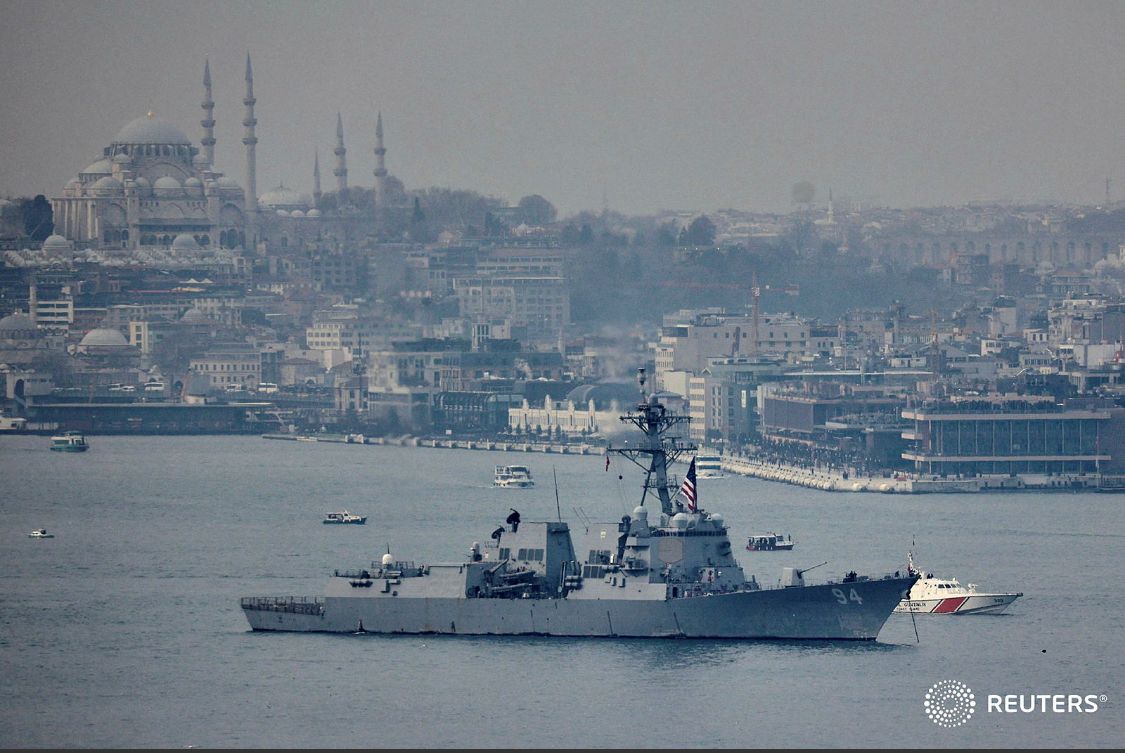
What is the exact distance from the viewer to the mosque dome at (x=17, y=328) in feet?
394

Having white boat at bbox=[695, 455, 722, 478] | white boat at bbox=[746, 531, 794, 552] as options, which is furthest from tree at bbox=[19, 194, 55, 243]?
white boat at bbox=[746, 531, 794, 552]

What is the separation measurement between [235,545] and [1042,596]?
1437 cm

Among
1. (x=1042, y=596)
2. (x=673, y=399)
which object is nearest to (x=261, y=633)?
(x=1042, y=596)

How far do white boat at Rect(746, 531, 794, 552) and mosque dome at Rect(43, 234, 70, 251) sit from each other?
92102mm

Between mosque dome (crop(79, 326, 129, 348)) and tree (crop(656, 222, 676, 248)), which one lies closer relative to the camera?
mosque dome (crop(79, 326, 129, 348))

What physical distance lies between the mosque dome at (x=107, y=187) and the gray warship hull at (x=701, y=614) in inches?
4540

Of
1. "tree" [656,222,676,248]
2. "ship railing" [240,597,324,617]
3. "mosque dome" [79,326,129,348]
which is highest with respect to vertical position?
"tree" [656,222,676,248]

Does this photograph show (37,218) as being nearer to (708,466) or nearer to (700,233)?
(700,233)

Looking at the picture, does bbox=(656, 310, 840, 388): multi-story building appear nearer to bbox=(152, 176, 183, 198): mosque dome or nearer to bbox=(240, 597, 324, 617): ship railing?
bbox=(152, 176, 183, 198): mosque dome

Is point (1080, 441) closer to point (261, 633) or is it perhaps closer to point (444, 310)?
point (261, 633)

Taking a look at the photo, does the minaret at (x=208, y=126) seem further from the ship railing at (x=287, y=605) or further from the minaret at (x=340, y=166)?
the ship railing at (x=287, y=605)

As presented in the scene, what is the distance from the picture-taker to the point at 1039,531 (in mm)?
58531

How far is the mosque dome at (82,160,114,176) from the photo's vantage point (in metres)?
156

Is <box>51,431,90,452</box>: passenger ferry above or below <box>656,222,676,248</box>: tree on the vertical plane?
below
